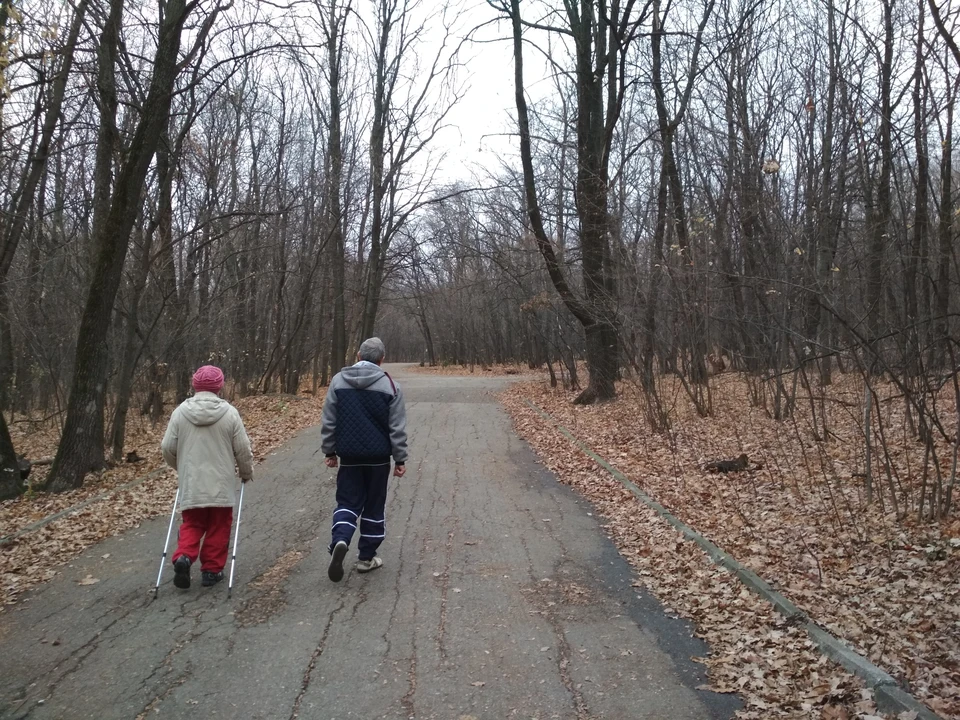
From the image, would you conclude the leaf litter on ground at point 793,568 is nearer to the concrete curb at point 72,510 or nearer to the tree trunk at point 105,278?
the concrete curb at point 72,510

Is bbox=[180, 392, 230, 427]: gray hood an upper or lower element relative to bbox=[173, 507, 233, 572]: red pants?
upper

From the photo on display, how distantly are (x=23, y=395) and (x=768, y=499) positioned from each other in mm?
19746

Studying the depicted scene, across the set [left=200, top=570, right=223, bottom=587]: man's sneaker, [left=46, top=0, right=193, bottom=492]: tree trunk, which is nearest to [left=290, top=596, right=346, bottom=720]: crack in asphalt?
[left=200, top=570, right=223, bottom=587]: man's sneaker

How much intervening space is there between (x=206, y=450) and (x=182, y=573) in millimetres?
923

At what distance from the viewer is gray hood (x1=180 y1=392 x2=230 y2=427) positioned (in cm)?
583

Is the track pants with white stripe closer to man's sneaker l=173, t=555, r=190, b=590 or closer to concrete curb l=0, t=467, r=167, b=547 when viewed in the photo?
man's sneaker l=173, t=555, r=190, b=590

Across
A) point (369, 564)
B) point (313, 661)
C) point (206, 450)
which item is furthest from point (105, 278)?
point (313, 661)

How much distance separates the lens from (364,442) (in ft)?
19.5

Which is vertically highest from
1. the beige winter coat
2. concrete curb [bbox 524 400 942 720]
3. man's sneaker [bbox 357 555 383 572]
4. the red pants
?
the beige winter coat

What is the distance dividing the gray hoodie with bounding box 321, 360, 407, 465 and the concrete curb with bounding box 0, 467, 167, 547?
151 inches

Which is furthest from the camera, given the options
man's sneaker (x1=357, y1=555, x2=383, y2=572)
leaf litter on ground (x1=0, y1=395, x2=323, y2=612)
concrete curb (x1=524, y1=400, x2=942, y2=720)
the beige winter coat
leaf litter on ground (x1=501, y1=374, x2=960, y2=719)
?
leaf litter on ground (x1=0, y1=395, x2=323, y2=612)

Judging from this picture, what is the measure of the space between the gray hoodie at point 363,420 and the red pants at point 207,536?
38.5 inches

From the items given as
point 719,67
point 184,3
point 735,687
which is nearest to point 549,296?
point 719,67

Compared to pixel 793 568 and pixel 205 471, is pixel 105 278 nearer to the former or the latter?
pixel 205 471
